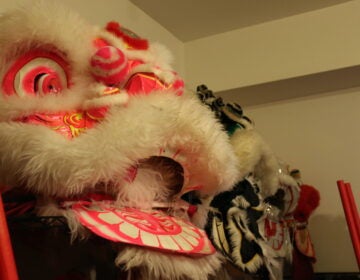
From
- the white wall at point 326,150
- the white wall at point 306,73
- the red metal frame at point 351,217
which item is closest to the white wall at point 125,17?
the white wall at point 306,73

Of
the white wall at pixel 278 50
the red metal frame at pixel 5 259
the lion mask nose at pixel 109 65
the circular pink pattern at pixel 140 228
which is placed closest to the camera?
the red metal frame at pixel 5 259

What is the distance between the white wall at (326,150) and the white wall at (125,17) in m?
0.49

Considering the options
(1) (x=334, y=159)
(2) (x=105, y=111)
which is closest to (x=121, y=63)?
(2) (x=105, y=111)

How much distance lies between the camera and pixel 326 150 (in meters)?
1.56

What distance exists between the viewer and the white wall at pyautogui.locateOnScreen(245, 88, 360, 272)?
4.88 feet

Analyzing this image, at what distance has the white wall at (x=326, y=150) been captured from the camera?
1488mm

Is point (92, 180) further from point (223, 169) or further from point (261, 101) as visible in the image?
point (261, 101)

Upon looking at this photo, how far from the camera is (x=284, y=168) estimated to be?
120 centimetres

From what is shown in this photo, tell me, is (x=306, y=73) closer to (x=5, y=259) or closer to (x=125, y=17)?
(x=125, y=17)

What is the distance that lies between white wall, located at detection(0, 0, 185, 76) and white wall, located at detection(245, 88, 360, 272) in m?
0.49

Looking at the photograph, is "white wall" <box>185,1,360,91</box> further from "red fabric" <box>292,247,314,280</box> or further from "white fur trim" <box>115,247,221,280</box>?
"white fur trim" <box>115,247,221,280</box>

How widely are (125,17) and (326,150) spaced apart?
89 centimetres

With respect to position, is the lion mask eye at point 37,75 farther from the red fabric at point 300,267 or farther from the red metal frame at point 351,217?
the red fabric at point 300,267

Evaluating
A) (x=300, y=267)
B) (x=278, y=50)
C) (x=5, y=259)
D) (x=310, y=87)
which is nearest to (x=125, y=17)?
(x=278, y=50)
